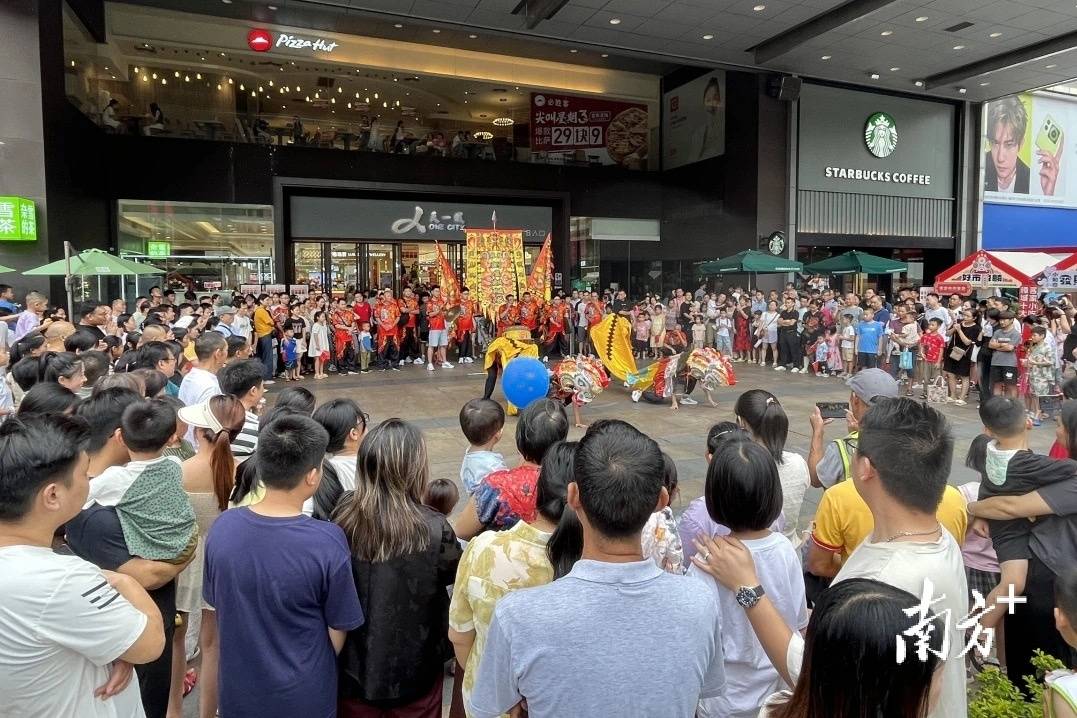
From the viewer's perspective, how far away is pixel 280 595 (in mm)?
1932

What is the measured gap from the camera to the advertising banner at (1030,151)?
22.2 meters

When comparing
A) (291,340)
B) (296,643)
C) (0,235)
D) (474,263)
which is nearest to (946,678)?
(296,643)

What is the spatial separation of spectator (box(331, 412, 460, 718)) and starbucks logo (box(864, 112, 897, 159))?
2194 centimetres

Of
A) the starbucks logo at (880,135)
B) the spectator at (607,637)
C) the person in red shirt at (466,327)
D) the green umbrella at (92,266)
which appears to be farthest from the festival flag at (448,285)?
the starbucks logo at (880,135)

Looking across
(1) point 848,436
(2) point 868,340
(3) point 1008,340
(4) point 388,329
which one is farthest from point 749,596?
(4) point 388,329

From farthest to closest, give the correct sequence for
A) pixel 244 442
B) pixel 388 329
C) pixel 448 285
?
pixel 388 329 < pixel 448 285 < pixel 244 442

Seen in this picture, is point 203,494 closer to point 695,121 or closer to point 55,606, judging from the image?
point 55,606

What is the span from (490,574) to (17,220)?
13.6 meters

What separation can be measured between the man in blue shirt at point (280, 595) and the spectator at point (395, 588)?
0.31 feet

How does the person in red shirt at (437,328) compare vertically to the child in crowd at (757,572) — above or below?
above

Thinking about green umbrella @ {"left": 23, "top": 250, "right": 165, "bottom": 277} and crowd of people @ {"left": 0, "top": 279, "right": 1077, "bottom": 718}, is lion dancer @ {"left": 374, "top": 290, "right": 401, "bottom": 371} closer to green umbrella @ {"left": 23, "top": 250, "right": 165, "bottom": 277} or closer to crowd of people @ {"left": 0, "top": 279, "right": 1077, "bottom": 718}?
green umbrella @ {"left": 23, "top": 250, "right": 165, "bottom": 277}

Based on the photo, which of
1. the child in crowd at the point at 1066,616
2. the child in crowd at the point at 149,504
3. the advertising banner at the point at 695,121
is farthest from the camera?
the advertising banner at the point at 695,121

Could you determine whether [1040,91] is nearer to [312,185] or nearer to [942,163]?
[942,163]

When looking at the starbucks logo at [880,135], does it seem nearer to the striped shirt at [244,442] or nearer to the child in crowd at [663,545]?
the striped shirt at [244,442]
